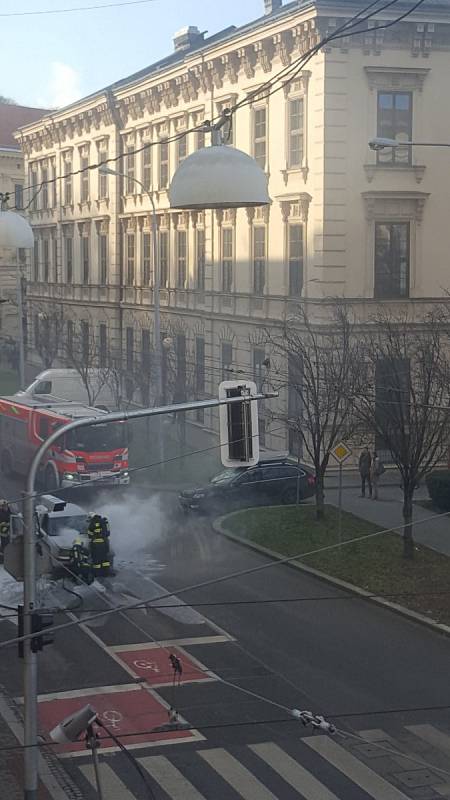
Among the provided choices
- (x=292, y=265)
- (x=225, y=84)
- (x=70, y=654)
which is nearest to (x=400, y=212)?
(x=292, y=265)

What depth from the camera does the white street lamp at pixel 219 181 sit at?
909 centimetres

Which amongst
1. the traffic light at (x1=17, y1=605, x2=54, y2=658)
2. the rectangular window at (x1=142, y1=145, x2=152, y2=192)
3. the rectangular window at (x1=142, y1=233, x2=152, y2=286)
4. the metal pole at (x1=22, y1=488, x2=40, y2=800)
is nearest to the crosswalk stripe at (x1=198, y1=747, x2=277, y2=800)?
the metal pole at (x1=22, y1=488, x2=40, y2=800)

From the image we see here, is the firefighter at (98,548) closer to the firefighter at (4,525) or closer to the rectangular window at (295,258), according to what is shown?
the firefighter at (4,525)

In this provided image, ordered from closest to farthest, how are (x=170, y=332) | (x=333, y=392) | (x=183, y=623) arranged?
(x=183, y=623)
(x=333, y=392)
(x=170, y=332)

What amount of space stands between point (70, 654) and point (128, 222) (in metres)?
35.2

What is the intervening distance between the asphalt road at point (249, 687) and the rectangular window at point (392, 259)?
13.4 m

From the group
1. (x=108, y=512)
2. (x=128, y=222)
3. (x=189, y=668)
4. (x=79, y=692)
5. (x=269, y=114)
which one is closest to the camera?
(x=79, y=692)

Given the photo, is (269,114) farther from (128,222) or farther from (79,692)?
(79,692)

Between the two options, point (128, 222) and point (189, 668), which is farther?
point (128, 222)

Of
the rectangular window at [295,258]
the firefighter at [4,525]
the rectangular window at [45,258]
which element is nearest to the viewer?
the firefighter at [4,525]

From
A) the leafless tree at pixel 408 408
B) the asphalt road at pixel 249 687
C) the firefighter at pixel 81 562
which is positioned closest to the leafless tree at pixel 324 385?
the leafless tree at pixel 408 408

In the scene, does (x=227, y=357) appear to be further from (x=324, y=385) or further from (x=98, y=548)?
(x=98, y=548)

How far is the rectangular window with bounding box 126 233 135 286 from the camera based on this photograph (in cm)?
5103

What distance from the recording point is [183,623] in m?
20.0
